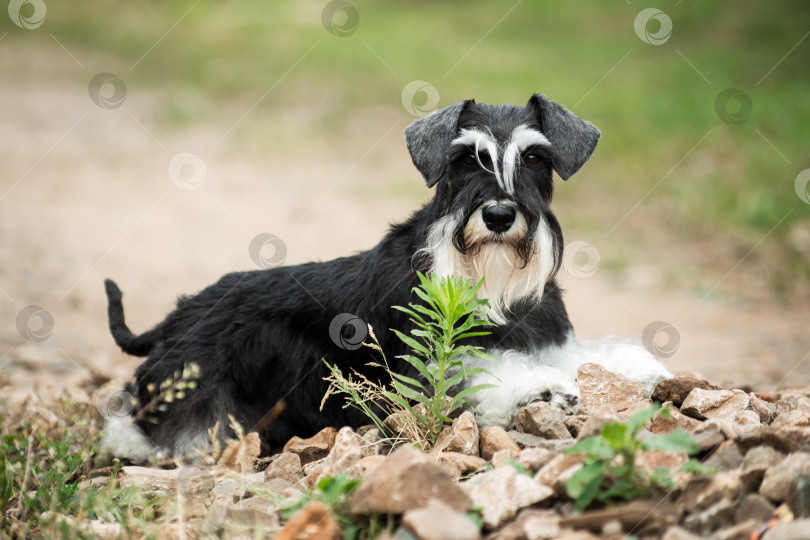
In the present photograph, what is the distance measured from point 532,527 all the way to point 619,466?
374mm

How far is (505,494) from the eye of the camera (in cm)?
294

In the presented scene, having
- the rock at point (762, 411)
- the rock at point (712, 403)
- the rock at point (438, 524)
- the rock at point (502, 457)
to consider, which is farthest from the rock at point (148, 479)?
the rock at point (762, 411)

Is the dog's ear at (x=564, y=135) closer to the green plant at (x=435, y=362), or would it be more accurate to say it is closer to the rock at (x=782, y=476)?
the green plant at (x=435, y=362)

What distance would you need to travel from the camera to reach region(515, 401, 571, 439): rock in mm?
3818

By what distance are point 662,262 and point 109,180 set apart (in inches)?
394

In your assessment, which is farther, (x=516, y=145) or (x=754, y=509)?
(x=516, y=145)

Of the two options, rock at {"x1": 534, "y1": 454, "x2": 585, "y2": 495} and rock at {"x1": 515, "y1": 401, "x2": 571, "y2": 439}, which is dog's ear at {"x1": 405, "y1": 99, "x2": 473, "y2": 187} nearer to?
rock at {"x1": 515, "y1": 401, "x2": 571, "y2": 439}

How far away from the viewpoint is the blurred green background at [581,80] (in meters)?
12.2

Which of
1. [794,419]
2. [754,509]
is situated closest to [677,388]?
[794,419]

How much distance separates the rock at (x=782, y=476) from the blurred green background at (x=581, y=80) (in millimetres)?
7407

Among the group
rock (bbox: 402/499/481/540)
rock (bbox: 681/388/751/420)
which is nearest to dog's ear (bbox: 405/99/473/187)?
rock (bbox: 681/388/751/420)

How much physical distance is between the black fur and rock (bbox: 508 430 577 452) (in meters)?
0.73

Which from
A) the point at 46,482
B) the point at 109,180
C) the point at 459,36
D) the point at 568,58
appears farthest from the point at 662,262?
the point at 459,36

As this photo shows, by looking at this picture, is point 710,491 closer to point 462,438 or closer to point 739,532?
point 739,532
